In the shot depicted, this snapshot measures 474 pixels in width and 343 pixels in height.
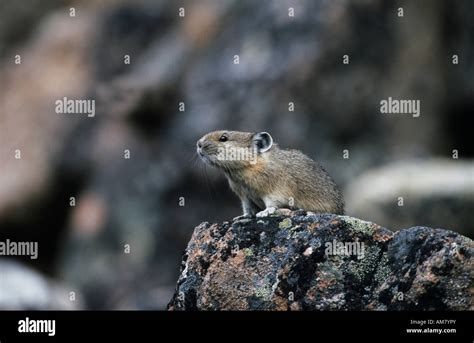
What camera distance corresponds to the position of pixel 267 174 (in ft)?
52.4

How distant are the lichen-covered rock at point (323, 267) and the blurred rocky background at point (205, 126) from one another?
14.6 meters

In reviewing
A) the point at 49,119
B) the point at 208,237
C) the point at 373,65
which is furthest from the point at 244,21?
the point at 208,237

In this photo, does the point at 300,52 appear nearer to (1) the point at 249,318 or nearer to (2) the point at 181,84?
(2) the point at 181,84

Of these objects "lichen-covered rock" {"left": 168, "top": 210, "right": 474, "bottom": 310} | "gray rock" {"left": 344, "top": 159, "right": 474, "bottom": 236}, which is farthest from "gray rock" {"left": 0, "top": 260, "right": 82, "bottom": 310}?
"lichen-covered rock" {"left": 168, "top": 210, "right": 474, "bottom": 310}

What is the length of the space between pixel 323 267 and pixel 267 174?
3522mm

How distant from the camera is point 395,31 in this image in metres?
34.4

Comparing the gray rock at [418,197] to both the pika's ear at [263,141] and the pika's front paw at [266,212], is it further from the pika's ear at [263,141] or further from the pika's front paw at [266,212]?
the pika's front paw at [266,212]

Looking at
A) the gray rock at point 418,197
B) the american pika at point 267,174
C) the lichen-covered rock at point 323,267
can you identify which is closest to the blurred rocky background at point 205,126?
the gray rock at point 418,197

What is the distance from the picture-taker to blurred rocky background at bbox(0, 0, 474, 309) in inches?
1233

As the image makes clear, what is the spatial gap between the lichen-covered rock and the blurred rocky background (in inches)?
576

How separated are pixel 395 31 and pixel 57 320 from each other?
2345cm

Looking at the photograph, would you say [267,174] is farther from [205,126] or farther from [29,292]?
[205,126]

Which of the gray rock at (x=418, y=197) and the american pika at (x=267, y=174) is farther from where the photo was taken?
the gray rock at (x=418, y=197)

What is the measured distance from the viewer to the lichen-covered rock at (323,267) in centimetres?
1200
